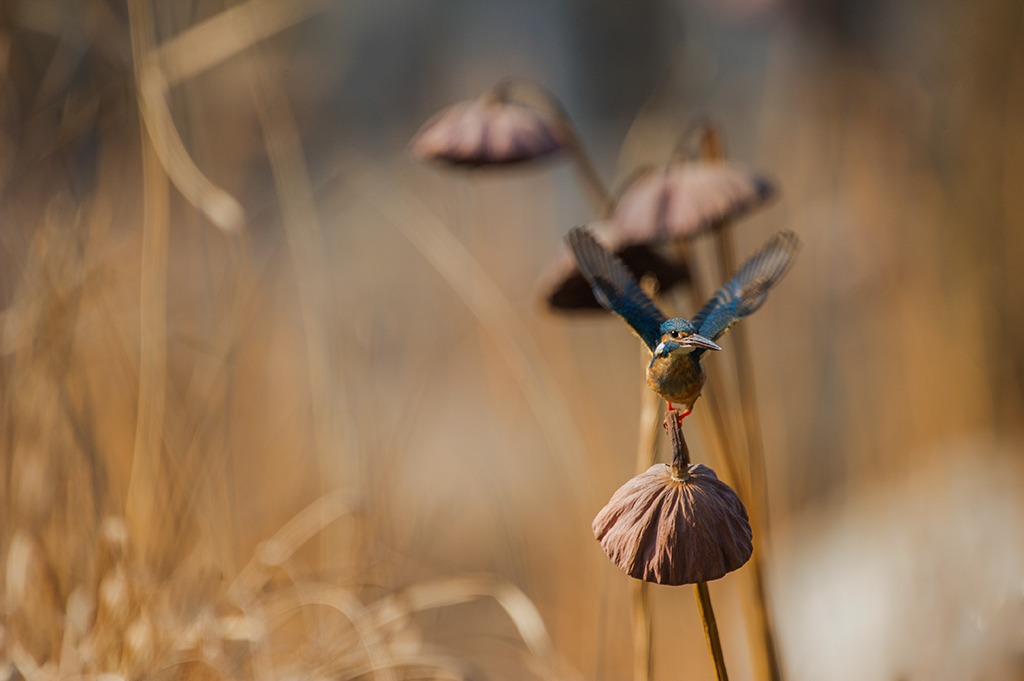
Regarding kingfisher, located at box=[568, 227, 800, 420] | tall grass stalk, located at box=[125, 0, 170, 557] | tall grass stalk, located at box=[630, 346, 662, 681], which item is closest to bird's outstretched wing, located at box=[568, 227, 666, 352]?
kingfisher, located at box=[568, 227, 800, 420]

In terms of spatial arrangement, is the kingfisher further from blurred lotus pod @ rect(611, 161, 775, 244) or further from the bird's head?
blurred lotus pod @ rect(611, 161, 775, 244)

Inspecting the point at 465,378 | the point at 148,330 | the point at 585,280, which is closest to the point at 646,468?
the point at 585,280

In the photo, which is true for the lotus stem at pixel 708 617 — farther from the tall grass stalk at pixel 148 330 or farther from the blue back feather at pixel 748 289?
the tall grass stalk at pixel 148 330

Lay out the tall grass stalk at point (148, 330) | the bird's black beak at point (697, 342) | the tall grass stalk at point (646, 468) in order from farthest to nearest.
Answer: the tall grass stalk at point (148, 330) → the tall grass stalk at point (646, 468) → the bird's black beak at point (697, 342)

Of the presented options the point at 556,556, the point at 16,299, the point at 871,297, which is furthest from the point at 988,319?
the point at 16,299

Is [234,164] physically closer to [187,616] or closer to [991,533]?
[187,616]

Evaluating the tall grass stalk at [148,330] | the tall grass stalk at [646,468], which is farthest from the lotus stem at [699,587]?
the tall grass stalk at [148,330]
